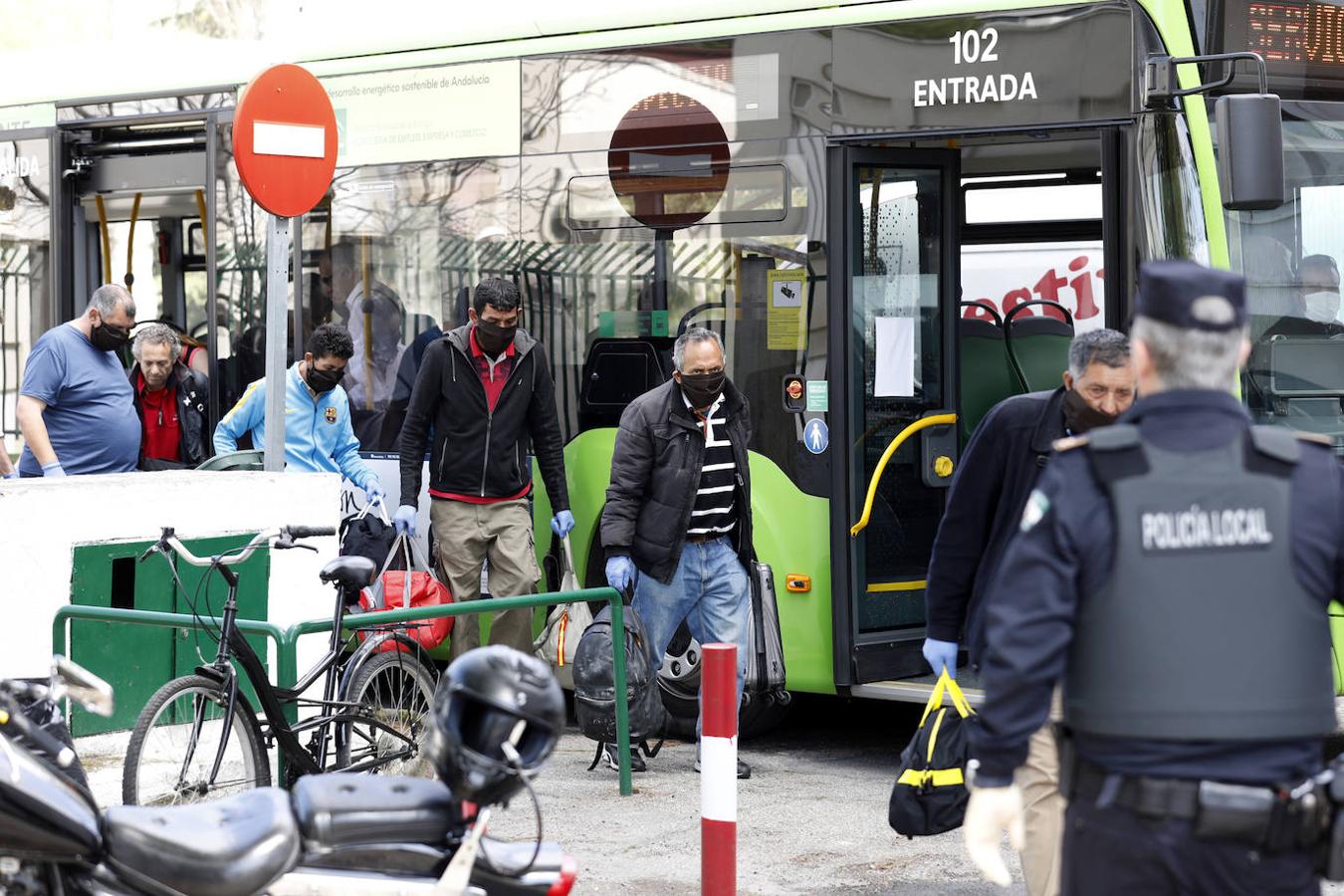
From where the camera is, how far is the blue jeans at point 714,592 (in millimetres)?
7727

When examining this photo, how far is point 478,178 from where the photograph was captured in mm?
8570

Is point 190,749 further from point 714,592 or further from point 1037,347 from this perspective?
point 1037,347

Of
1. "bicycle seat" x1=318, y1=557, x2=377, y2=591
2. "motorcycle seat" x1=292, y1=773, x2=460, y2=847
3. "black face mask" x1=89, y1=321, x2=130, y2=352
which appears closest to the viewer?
"motorcycle seat" x1=292, y1=773, x2=460, y2=847

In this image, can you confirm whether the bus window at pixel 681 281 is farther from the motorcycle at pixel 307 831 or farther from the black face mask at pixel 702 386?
the motorcycle at pixel 307 831

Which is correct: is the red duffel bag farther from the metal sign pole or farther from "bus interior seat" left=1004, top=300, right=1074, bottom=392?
"bus interior seat" left=1004, top=300, right=1074, bottom=392

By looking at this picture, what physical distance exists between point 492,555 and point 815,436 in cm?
161

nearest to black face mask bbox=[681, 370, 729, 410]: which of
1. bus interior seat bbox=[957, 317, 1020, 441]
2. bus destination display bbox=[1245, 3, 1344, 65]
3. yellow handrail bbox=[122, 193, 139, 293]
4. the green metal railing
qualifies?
the green metal railing

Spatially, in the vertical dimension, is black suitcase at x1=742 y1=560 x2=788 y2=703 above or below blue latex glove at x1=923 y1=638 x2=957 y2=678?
below

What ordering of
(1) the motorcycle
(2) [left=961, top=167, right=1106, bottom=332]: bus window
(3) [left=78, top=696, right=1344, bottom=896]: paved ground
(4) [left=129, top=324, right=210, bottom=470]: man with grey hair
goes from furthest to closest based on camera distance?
(4) [left=129, top=324, right=210, bottom=470]: man with grey hair → (2) [left=961, top=167, right=1106, bottom=332]: bus window → (3) [left=78, top=696, right=1344, bottom=896]: paved ground → (1) the motorcycle

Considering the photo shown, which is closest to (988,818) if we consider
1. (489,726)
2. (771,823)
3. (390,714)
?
(489,726)

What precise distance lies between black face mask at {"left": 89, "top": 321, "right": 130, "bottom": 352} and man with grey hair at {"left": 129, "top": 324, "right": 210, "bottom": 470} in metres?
0.71

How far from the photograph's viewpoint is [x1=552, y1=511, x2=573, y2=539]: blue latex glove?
8.25 m

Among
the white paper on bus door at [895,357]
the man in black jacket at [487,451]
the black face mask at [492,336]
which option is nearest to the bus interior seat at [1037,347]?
the white paper on bus door at [895,357]

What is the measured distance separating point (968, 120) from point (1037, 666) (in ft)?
14.5
